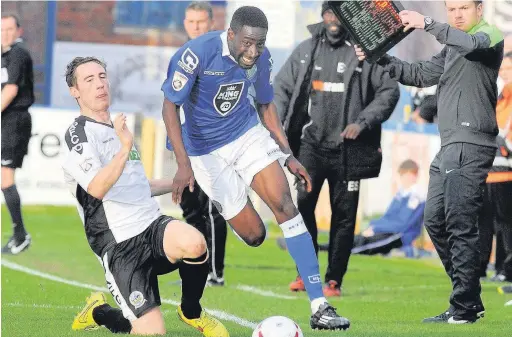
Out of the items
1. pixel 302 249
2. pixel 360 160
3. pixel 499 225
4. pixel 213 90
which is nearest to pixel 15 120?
pixel 360 160

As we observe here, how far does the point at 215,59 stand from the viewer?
329 inches

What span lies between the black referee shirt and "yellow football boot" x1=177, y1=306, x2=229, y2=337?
632 centimetres

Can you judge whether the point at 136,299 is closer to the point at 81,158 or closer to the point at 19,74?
the point at 81,158

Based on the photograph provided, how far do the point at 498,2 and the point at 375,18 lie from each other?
9.41 m

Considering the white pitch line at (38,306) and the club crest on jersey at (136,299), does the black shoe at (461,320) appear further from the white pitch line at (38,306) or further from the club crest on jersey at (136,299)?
the white pitch line at (38,306)

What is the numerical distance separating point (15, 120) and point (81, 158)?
6.40m

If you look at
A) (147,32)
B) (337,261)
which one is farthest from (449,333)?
(147,32)

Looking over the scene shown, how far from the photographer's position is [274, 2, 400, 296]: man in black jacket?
35.3 ft

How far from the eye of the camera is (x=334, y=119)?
10859 millimetres

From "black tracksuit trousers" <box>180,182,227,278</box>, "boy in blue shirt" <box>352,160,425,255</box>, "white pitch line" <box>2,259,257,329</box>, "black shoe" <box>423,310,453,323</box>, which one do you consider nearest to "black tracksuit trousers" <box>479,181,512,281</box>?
"boy in blue shirt" <box>352,160,425,255</box>

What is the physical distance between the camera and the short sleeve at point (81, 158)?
7242 mm

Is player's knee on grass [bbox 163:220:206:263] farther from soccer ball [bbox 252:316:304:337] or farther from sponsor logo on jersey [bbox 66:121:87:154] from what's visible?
sponsor logo on jersey [bbox 66:121:87:154]

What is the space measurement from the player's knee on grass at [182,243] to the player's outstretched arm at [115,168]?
454 millimetres

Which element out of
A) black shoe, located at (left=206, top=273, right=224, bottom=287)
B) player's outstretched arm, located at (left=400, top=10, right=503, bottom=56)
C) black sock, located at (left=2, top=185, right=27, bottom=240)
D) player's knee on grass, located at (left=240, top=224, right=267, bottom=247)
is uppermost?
player's outstretched arm, located at (left=400, top=10, right=503, bottom=56)
